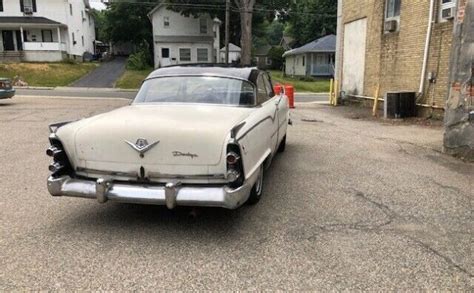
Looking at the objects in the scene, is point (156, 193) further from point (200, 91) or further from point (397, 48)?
point (397, 48)

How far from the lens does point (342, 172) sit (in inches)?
250

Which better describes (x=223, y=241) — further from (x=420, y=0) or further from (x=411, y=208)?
(x=420, y=0)

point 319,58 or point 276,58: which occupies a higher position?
point 276,58

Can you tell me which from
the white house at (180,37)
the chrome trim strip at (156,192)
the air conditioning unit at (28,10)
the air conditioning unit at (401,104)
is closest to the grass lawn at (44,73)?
the air conditioning unit at (28,10)

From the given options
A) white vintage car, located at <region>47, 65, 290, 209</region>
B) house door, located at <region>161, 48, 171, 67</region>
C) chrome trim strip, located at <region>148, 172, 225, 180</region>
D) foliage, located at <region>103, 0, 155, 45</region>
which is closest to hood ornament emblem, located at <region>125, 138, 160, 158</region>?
white vintage car, located at <region>47, 65, 290, 209</region>

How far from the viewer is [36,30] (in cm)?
4072

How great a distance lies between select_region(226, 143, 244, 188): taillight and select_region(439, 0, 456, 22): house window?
32.4 feet

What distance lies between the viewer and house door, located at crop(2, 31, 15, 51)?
40.2 meters

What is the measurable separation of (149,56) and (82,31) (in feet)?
29.6

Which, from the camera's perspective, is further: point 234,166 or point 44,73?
point 44,73

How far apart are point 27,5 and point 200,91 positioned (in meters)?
41.9

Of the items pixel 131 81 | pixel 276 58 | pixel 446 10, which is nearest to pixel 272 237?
pixel 446 10

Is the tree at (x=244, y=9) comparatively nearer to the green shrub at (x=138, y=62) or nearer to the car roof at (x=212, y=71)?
the green shrub at (x=138, y=62)

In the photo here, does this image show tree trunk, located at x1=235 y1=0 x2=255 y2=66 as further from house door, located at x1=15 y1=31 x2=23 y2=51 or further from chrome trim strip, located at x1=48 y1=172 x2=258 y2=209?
chrome trim strip, located at x1=48 y1=172 x2=258 y2=209
